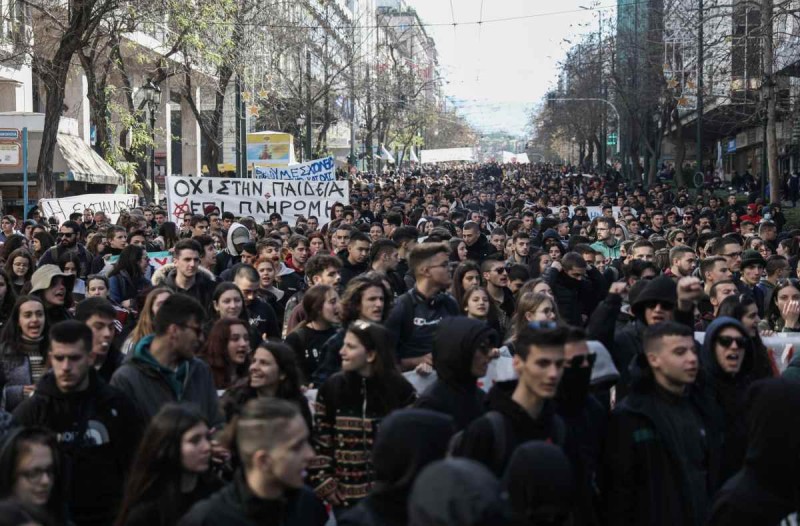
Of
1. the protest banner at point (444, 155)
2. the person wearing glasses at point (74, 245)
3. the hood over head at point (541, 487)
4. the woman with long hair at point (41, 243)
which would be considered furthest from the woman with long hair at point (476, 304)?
the protest banner at point (444, 155)

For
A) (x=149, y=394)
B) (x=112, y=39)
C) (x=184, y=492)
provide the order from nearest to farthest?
1. (x=184, y=492)
2. (x=149, y=394)
3. (x=112, y=39)

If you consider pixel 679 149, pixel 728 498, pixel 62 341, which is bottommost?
pixel 728 498

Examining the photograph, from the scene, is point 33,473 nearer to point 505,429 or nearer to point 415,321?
point 505,429

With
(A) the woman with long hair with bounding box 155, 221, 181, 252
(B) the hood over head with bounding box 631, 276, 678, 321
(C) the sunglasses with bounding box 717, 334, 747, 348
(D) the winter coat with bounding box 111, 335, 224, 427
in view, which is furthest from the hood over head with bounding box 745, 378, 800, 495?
(A) the woman with long hair with bounding box 155, 221, 181, 252

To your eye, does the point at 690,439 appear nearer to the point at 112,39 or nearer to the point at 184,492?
the point at 184,492

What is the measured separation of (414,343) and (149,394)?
223cm

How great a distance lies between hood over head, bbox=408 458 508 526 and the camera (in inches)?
122

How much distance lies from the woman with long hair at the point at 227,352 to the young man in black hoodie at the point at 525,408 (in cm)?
205

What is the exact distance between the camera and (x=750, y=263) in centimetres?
1122

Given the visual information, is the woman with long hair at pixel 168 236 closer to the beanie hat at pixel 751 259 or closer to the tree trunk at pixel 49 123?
the beanie hat at pixel 751 259

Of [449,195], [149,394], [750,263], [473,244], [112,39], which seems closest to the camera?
[149,394]

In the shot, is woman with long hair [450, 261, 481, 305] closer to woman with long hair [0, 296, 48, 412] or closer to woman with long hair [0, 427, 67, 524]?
woman with long hair [0, 296, 48, 412]

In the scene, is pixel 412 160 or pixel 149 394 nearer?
pixel 149 394

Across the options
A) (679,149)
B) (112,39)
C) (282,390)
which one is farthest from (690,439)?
(679,149)
